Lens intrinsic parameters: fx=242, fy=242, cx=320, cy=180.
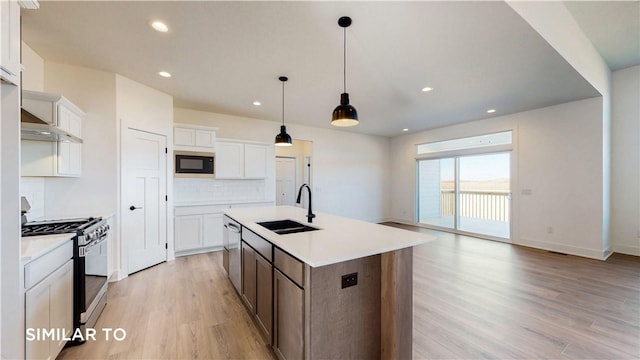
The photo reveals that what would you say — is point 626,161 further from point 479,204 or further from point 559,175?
point 479,204

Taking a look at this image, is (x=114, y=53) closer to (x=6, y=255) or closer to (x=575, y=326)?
(x=6, y=255)

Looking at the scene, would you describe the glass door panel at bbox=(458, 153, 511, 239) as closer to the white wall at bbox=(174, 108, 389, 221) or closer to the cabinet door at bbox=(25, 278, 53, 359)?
the white wall at bbox=(174, 108, 389, 221)

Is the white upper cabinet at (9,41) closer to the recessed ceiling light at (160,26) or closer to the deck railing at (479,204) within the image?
the recessed ceiling light at (160,26)

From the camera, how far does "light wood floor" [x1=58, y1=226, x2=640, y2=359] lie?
6.08 ft

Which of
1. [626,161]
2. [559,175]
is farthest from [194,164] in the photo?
[626,161]

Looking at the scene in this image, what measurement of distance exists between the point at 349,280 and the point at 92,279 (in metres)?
2.24

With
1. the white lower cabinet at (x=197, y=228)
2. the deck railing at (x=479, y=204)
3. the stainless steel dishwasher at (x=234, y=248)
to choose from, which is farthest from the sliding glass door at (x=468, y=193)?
the stainless steel dishwasher at (x=234, y=248)

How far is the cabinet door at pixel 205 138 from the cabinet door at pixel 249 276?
2.69 m

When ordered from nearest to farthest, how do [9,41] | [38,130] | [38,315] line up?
[9,41], [38,315], [38,130]

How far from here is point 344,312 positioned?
1.50 metres

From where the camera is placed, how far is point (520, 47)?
97.5 inches

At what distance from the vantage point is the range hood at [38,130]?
2033 millimetres

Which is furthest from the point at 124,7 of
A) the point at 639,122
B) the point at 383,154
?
the point at 639,122

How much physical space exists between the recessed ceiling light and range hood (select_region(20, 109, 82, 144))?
1236mm
